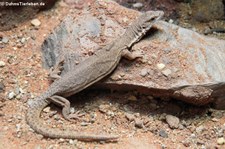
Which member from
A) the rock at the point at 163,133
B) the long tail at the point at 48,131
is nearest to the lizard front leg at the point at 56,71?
the long tail at the point at 48,131

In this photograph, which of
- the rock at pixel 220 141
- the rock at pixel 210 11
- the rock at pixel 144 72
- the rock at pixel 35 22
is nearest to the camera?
the rock at pixel 220 141

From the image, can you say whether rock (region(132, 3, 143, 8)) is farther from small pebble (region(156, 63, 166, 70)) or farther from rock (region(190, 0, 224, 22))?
small pebble (region(156, 63, 166, 70))

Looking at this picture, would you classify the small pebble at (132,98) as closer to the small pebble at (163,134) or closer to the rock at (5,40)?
the small pebble at (163,134)

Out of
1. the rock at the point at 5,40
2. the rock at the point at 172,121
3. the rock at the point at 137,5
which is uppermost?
the rock at the point at 137,5

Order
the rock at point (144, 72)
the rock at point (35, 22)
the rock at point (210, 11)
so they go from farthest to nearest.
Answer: the rock at point (210, 11), the rock at point (35, 22), the rock at point (144, 72)

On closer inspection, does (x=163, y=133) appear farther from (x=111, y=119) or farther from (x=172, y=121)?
(x=111, y=119)

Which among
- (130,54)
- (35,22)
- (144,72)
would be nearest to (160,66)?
(144,72)

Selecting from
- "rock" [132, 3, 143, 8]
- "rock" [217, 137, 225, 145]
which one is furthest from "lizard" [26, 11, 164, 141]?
"rock" [132, 3, 143, 8]

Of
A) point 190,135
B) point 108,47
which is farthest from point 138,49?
point 190,135
